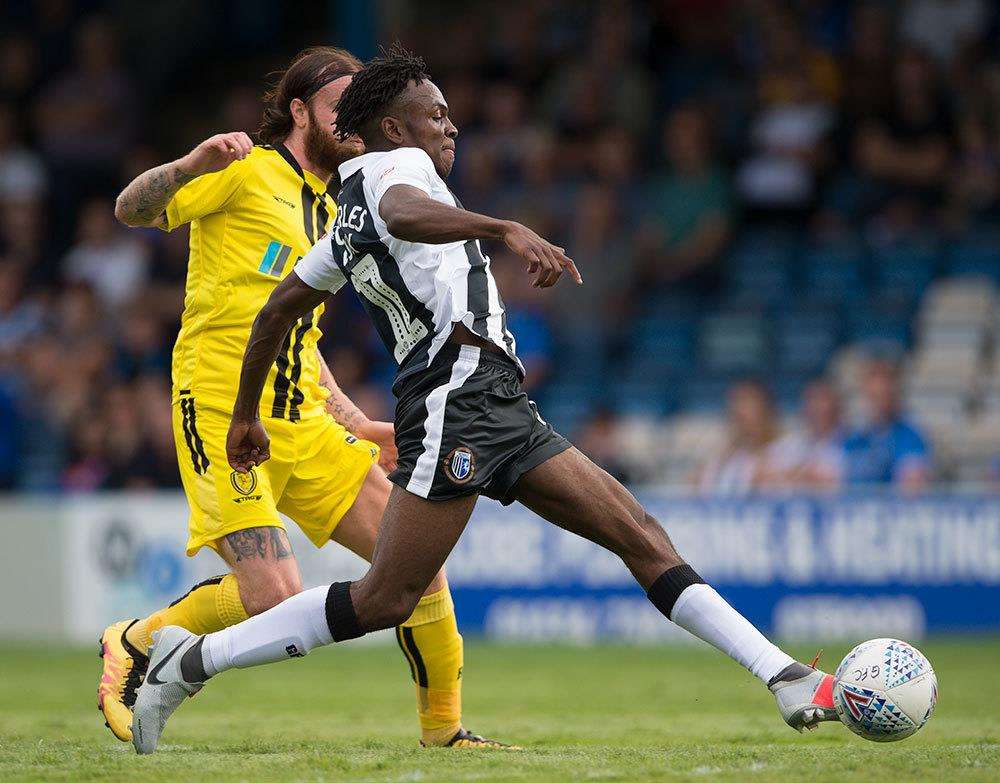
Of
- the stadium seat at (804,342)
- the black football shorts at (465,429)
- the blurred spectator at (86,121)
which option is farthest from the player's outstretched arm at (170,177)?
the blurred spectator at (86,121)

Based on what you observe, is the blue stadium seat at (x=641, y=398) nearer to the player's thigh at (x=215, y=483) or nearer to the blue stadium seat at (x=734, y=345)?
the blue stadium seat at (x=734, y=345)

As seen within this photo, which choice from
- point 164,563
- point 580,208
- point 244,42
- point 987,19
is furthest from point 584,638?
point 244,42

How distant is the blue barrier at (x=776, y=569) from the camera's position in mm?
12336

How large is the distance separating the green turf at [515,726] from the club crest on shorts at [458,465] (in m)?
0.98

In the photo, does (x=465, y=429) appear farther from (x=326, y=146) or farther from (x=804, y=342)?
(x=804, y=342)

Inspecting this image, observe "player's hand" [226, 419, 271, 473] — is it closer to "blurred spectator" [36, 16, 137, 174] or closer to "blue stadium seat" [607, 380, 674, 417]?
"blue stadium seat" [607, 380, 674, 417]

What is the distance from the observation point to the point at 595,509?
5.85 meters

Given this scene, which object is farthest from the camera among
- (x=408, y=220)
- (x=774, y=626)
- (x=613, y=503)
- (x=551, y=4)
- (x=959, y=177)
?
(x=551, y=4)

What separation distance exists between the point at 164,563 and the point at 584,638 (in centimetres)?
349

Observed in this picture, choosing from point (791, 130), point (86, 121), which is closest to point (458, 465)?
point (791, 130)

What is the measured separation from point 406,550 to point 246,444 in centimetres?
86

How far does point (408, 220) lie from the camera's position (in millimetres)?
5438

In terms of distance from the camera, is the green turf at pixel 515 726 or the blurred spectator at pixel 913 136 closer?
the green turf at pixel 515 726

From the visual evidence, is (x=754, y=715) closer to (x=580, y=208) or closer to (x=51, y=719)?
(x=51, y=719)
